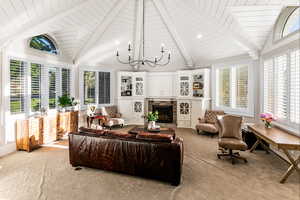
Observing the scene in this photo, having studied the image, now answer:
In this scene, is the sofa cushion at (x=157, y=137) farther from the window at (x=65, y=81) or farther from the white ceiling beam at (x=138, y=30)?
the window at (x=65, y=81)

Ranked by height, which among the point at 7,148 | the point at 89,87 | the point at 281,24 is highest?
the point at 281,24

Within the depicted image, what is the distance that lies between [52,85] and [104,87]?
2164 millimetres

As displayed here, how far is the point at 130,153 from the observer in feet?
9.30

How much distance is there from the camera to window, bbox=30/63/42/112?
487cm

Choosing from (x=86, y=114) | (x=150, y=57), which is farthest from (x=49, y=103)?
(x=150, y=57)

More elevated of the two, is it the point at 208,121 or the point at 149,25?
the point at 149,25

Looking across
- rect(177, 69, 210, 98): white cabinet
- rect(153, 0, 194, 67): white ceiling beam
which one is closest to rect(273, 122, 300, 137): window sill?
rect(177, 69, 210, 98): white cabinet

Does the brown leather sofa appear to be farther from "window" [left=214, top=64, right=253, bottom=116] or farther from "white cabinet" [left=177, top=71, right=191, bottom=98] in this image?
"white cabinet" [left=177, top=71, right=191, bottom=98]

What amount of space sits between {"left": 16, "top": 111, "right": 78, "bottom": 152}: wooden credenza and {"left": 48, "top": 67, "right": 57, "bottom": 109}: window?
0.57 metres

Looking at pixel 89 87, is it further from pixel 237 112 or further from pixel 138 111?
pixel 237 112

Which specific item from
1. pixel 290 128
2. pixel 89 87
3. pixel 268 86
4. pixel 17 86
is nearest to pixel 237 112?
pixel 268 86

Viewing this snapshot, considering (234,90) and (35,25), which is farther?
(234,90)

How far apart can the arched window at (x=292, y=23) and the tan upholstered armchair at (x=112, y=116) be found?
5.79m

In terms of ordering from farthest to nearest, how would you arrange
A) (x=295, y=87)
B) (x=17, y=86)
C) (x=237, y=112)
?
(x=237, y=112)
(x=17, y=86)
(x=295, y=87)
